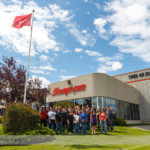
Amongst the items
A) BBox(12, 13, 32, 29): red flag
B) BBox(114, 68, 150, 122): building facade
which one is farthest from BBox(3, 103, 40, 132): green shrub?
BBox(114, 68, 150, 122): building facade

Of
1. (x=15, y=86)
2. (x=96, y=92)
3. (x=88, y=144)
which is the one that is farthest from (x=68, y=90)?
(x=88, y=144)

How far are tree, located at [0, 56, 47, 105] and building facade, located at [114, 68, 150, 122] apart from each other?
24.0m

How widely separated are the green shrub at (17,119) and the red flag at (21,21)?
7.77m

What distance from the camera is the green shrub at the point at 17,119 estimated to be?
30.6 ft

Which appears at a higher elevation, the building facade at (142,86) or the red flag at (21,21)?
the red flag at (21,21)

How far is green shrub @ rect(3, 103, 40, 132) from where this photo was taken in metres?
9.33

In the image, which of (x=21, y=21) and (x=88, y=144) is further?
(x=21, y=21)

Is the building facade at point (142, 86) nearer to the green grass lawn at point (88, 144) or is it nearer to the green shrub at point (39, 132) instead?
the green grass lawn at point (88, 144)

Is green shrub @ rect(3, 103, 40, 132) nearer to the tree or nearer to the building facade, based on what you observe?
the tree

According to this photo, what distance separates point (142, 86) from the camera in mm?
32594

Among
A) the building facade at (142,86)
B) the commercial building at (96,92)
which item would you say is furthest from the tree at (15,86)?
the building facade at (142,86)

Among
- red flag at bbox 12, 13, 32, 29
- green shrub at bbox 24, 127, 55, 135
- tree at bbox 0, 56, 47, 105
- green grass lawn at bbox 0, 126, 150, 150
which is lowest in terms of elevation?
green grass lawn at bbox 0, 126, 150, 150

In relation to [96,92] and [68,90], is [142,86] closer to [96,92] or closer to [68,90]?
[96,92]

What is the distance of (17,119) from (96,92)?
12276 mm
